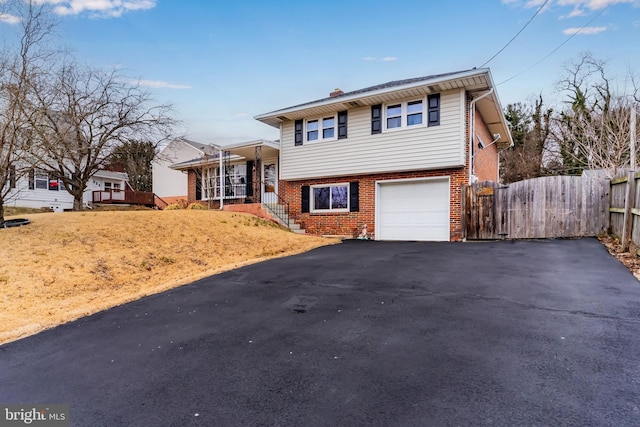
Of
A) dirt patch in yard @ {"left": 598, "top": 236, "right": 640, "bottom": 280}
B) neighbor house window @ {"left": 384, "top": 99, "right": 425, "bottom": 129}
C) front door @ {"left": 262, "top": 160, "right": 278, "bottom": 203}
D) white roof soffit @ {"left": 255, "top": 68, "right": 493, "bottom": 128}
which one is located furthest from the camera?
front door @ {"left": 262, "top": 160, "right": 278, "bottom": 203}

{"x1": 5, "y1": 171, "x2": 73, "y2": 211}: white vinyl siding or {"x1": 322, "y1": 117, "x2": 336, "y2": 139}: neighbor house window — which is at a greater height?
{"x1": 322, "y1": 117, "x2": 336, "y2": 139}: neighbor house window

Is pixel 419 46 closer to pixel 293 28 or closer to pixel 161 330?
pixel 293 28

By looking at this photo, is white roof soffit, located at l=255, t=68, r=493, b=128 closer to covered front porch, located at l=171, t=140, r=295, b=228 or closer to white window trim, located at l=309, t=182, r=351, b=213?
covered front porch, located at l=171, t=140, r=295, b=228

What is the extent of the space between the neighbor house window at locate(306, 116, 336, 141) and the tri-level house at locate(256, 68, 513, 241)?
42 mm

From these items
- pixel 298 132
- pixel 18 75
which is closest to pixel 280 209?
pixel 298 132

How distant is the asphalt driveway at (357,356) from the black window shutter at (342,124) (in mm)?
9130

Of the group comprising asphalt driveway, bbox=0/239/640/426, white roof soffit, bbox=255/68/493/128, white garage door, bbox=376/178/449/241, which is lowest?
asphalt driveway, bbox=0/239/640/426

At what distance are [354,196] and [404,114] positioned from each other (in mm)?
3607

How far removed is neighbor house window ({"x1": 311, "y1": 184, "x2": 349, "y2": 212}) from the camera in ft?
46.2

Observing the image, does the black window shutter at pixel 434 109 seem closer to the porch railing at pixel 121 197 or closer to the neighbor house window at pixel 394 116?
the neighbor house window at pixel 394 116

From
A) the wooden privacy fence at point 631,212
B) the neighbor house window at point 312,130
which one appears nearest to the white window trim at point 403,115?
the neighbor house window at point 312,130

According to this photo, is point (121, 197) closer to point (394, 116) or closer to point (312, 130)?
point (312, 130)

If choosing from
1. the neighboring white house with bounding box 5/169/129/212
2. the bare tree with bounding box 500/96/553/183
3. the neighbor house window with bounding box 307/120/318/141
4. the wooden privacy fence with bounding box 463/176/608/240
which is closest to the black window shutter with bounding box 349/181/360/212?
the neighbor house window with bounding box 307/120/318/141

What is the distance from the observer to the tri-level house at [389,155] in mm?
A: 11703
